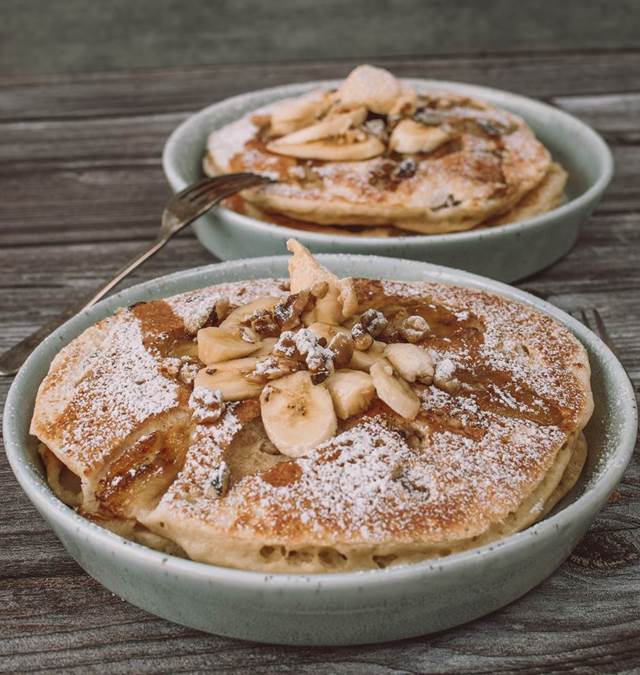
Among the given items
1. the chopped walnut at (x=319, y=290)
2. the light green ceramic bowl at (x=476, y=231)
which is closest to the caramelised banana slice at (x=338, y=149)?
the light green ceramic bowl at (x=476, y=231)

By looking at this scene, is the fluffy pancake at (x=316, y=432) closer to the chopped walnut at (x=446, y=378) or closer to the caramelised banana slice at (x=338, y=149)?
the chopped walnut at (x=446, y=378)

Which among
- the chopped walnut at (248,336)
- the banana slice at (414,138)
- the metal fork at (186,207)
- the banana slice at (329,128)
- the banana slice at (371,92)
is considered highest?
the chopped walnut at (248,336)

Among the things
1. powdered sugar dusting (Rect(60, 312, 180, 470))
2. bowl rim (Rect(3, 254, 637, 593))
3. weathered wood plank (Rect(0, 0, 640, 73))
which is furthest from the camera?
weathered wood plank (Rect(0, 0, 640, 73))

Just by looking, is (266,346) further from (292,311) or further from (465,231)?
(465,231)

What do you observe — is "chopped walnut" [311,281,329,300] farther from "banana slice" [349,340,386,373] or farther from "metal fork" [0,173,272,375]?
"metal fork" [0,173,272,375]

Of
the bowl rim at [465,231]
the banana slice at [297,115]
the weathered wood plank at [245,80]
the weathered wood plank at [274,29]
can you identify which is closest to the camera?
the bowl rim at [465,231]

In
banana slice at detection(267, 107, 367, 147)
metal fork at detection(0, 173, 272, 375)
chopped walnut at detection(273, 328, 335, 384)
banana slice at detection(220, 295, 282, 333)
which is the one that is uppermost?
chopped walnut at detection(273, 328, 335, 384)

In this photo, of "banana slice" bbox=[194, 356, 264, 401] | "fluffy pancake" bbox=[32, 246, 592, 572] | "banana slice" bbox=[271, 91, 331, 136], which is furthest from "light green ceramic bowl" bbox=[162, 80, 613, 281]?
"banana slice" bbox=[194, 356, 264, 401]
